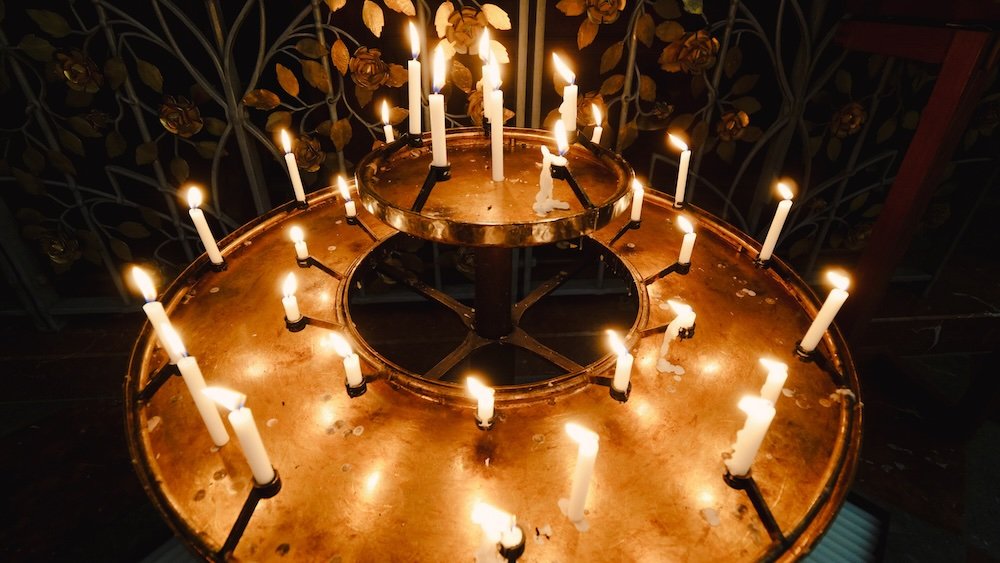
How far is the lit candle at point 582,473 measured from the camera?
1.05 metres

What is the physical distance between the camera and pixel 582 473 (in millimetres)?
1105

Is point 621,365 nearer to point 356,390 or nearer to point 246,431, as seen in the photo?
point 356,390

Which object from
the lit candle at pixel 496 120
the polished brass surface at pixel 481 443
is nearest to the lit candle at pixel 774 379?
the polished brass surface at pixel 481 443

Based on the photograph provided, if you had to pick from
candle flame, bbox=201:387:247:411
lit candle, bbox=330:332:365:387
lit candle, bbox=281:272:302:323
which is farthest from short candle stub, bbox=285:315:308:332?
candle flame, bbox=201:387:247:411

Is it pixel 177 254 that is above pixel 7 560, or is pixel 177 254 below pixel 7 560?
above

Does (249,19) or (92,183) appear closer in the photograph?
(249,19)

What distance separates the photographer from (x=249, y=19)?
10.8 ft

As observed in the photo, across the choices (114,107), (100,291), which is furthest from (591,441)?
(100,291)

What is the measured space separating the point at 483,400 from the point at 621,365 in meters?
0.42

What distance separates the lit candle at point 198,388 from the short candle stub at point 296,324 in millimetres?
446

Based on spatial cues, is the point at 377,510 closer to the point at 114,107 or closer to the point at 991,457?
the point at 114,107

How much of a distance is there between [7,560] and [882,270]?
529cm

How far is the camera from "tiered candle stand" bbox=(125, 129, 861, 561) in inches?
47.9

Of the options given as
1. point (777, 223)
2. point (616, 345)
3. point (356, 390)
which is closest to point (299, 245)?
point (356, 390)
